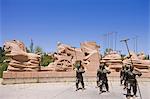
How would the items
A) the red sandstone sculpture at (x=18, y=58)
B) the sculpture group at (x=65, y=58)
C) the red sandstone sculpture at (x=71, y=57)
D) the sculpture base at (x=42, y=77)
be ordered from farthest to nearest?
1. the red sandstone sculpture at (x=71, y=57)
2. the sculpture group at (x=65, y=58)
3. the red sandstone sculpture at (x=18, y=58)
4. the sculpture base at (x=42, y=77)

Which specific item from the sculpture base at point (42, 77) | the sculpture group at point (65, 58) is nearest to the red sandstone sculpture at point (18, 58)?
the sculpture group at point (65, 58)

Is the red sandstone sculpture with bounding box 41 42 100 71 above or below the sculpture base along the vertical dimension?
above

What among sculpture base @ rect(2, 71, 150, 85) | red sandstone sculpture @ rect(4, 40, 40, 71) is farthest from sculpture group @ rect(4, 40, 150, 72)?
sculpture base @ rect(2, 71, 150, 85)

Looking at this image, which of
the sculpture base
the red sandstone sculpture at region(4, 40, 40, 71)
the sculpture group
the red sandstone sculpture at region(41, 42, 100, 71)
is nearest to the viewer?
the sculpture base

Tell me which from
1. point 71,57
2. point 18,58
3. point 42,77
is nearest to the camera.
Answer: point 18,58

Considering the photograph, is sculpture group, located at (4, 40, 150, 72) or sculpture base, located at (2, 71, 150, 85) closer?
sculpture base, located at (2, 71, 150, 85)

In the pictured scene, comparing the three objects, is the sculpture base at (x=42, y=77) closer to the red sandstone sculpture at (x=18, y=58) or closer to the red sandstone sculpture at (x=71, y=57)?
the red sandstone sculpture at (x=18, y=58)

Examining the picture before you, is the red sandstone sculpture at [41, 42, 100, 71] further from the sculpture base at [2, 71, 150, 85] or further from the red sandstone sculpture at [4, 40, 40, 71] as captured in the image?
the red sandstone sculpture at [4, 40, 40, 71]

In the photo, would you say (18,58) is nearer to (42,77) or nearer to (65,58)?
(42,77)

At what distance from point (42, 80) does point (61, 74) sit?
1.55 metres

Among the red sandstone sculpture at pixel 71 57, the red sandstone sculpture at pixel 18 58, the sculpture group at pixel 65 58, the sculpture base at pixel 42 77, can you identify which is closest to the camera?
the sculpture base at pixel 42 77

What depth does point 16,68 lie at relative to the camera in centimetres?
2033

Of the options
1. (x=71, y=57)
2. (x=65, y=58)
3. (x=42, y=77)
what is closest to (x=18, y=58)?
(x=42, y=77)

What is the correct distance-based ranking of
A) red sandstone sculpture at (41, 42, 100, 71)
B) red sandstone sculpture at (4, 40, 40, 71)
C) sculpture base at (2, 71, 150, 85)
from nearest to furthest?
sculpture base at (2, 71, 150, 85) → red sandstone sculpture at (4, 40, 40, 71) → red sandstone sculpture at (41, 42, 100, 71)
